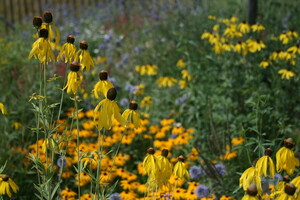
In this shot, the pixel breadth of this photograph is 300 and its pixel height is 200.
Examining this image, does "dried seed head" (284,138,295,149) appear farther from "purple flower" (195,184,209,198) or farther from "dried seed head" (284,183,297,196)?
"purple flower" (195,184,209,198)

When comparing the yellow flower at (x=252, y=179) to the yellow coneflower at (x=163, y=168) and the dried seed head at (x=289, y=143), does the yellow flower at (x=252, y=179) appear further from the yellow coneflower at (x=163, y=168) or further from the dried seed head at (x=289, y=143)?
the yellow coneflower at (x=163, y=168)

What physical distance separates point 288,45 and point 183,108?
117 cm

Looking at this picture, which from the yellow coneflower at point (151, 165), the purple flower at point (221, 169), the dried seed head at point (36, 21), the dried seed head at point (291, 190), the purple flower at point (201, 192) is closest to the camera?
the dried seed head at point (291, 190)

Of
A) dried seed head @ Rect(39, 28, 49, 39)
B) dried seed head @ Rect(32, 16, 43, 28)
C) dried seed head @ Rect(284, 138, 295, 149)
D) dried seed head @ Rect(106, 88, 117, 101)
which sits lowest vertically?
dried seed head @ Rect(284, 138, 295, 149)

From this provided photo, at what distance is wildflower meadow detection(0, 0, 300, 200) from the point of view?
2.12m

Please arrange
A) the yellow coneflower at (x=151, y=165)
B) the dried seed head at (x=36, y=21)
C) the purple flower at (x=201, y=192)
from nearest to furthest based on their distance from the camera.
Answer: the yellow coneflower at (x=151, y=165) < the dried seed head at (x=36, y=21) < the purple flower at (x=201, y=192)

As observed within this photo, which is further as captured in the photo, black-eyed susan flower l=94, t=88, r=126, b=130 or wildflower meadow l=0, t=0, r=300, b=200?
wildflower meadow l=0, t=0, r=300, b=200

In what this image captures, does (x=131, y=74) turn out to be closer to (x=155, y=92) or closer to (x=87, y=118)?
(x=155, y=92)

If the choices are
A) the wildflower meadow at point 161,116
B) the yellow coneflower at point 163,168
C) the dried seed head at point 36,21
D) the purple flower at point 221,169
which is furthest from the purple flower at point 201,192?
the dried seed head at point 36,21

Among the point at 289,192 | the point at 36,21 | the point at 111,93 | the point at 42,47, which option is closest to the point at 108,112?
the point at 111,93

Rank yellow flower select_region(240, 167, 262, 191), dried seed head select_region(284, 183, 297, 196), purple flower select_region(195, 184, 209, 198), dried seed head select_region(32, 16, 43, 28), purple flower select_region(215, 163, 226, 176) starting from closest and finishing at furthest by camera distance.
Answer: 1. dried seed head select_region(284, 183, 297, 196)
2. yellow flower select_region(240, 167, 262, 191)
3. dried seed head select_region(32, 16, 43, 28)
4. purple flower select_region(195, 184, 209, 198)
5. purple flower select_region(215, 163, 226, 176)

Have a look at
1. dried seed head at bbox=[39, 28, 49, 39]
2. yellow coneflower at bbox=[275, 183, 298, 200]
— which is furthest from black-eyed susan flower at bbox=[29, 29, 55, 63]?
yellow coneflower at bbox=[275, 183, 298, 200]

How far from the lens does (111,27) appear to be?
786 cm

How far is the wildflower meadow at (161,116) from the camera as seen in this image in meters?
2.12
